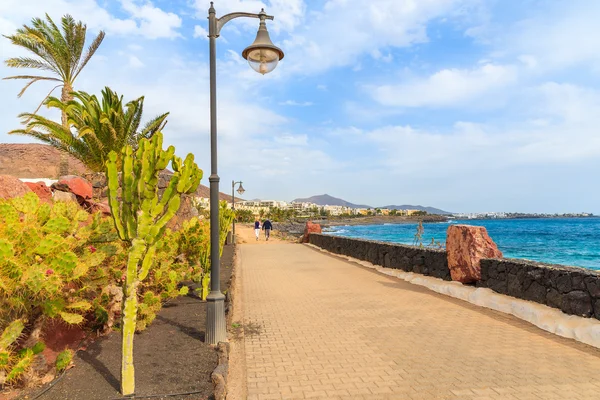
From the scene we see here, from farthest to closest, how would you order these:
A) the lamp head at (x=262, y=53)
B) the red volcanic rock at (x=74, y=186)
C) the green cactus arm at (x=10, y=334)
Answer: the red volcanic rock at (x=74, y=186)
the lamp head at (x=262, y=53)
the green cactus arm at (x=10, y=334)

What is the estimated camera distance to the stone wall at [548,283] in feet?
20.0

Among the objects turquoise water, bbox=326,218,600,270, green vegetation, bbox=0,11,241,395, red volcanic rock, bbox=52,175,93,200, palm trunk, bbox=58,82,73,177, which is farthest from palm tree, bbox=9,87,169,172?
turquoise water, bbox=326,218,600,270

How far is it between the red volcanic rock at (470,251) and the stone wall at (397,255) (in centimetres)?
78

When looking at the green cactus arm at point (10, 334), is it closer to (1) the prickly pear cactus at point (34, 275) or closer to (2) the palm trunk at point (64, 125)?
(1) the prickly pear cactus at point (34, 275)

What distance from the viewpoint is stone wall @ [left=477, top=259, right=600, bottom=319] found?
6.09m

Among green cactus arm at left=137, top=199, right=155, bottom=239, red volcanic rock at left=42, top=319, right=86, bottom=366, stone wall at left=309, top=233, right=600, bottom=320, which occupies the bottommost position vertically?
red volcanic rock at left=42, top=319, right=86, bottom=366

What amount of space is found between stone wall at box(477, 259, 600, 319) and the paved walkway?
67 cm

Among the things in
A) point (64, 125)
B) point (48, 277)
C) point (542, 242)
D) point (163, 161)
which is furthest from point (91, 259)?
point (542, 242)

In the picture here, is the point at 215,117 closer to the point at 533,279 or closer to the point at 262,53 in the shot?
the point at 262,53

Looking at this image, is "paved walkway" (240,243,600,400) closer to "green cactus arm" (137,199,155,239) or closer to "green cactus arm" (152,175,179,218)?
"green cactus arm" (137,199,155,239)

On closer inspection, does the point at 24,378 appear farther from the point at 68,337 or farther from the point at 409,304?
the point at 409,304

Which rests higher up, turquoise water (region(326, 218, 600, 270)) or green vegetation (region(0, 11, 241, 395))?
green vegetation (region(0, 11, 241, 395))

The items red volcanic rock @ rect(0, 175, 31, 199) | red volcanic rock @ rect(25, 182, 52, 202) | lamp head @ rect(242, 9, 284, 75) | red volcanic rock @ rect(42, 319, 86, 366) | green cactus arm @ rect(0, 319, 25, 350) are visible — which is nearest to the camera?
green cactus arm @ rect(0, 319, 25, 350)

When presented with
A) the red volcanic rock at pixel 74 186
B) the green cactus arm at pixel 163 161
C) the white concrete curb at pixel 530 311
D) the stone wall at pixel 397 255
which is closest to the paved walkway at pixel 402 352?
the white concrete curb at pixel 530 311
